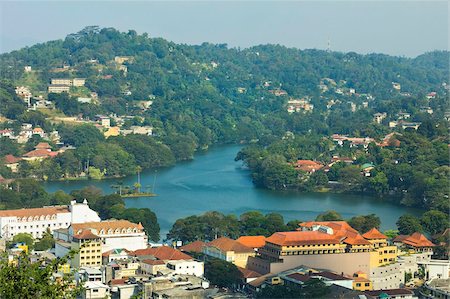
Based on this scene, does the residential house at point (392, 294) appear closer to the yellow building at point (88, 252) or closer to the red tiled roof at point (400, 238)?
the red tiled roof at point (400, 238)

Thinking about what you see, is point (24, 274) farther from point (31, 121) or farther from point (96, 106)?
point (96, 106)

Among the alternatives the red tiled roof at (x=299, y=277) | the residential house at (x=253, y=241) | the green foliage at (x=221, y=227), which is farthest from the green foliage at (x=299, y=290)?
the green foliage at (x=221, y=227)

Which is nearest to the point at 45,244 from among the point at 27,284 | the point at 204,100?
the point at 27,284

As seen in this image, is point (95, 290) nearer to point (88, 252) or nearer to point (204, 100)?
point (88, 252)

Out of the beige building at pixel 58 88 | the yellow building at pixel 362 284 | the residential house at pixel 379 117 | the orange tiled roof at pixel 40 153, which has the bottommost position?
the yellow building at pixel 362 284

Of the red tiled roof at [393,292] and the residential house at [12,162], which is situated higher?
the residential house at [12,162]

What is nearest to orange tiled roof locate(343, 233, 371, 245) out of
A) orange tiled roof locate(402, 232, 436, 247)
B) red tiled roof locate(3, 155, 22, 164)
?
orange tiled roof locate(402, 232, 436, 247)

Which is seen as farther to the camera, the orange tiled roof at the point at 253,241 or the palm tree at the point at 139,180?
the palm tree at the point at 139,180

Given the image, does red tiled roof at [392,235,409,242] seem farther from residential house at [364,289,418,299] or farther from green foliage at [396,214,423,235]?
residential house at [364,289,418,299]
